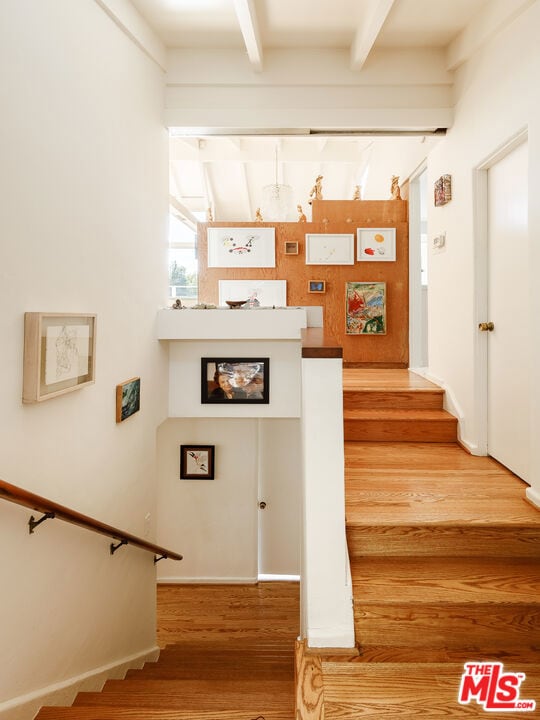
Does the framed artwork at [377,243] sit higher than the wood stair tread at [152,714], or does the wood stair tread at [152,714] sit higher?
the framed artwork at [377,243]

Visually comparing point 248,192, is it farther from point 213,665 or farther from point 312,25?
point 213,665

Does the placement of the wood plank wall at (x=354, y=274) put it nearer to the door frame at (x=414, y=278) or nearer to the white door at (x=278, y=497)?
the door frame at (x=414, y=278)

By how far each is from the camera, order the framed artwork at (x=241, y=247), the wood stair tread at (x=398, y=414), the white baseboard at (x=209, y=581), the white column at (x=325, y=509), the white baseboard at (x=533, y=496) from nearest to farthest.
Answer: the white column at (x=325, y=509)
the white baseboard at (x=533, y=496)
the wood stair tread at (x=398, y=414)
the white baseboard at (x=209, y=581)
the framed artwork at (x=241, y=247)

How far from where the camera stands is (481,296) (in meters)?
3.38

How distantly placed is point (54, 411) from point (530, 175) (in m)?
2.73

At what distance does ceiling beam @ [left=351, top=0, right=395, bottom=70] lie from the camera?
9.54 ft

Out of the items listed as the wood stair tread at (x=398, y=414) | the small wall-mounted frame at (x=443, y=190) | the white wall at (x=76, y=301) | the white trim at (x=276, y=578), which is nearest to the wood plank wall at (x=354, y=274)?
the small wall-mounted frame at (x=443, y=190)

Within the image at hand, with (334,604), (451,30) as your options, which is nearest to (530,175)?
(451,30)

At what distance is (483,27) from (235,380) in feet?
9.77

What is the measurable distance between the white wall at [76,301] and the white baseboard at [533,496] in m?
2.37

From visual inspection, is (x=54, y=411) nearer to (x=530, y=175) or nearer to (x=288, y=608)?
(x=530, y=175)

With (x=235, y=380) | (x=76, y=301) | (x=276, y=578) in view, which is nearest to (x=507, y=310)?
(x=235, y=380)

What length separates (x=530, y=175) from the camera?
262cm

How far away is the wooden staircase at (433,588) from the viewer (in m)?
1.81
